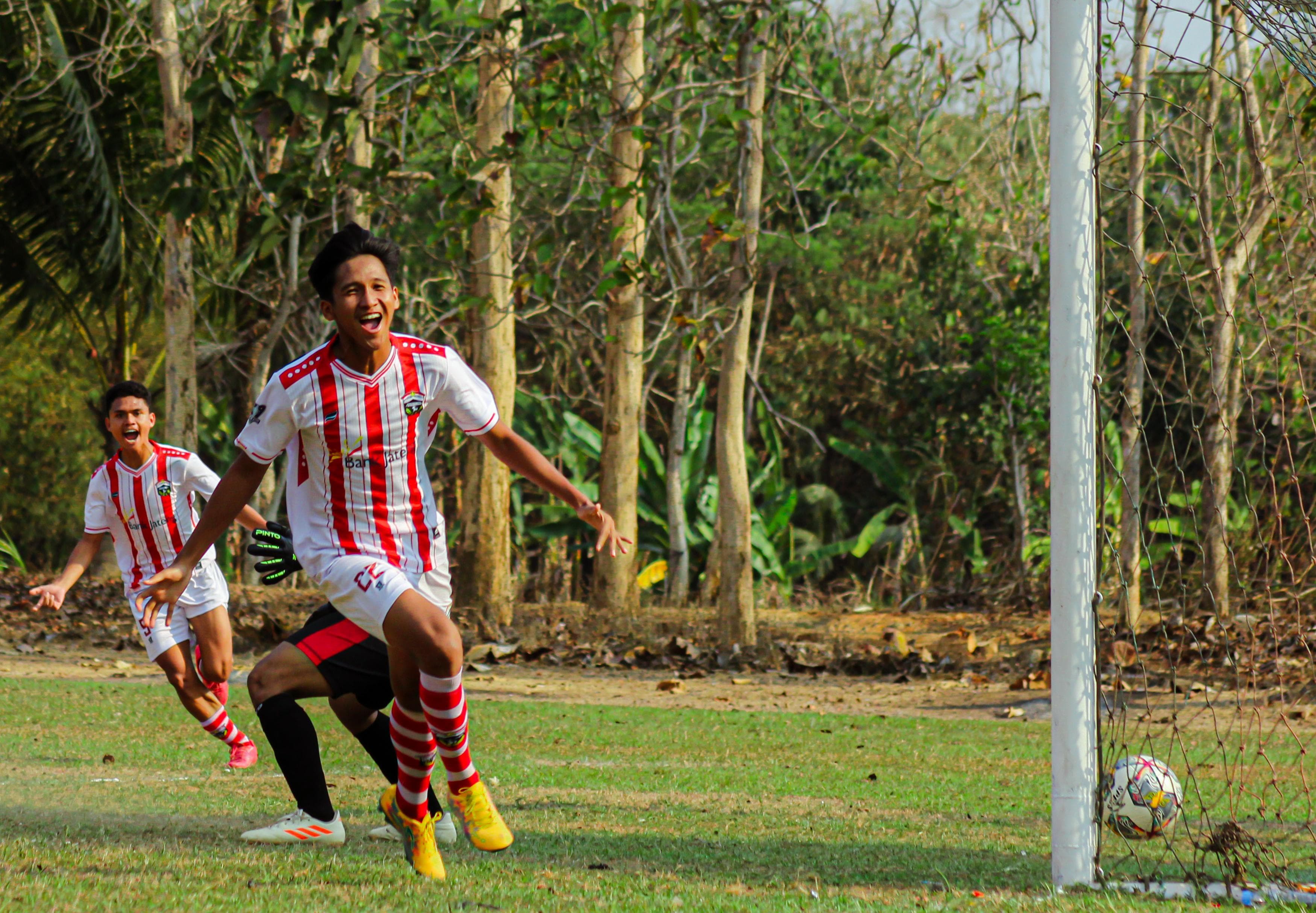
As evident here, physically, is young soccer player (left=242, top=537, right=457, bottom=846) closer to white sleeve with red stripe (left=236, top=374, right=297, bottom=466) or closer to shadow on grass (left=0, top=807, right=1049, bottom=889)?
shadow on grass (left=0, top=807, right=1049, bottom=889)

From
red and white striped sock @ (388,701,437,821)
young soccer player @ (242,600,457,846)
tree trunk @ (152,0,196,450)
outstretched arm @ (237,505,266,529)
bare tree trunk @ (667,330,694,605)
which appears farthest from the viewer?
bare tree trunk @ (667,330,694,605)

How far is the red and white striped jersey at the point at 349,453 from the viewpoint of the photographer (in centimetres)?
452

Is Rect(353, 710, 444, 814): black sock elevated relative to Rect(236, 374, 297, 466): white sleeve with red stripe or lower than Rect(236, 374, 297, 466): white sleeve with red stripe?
lower

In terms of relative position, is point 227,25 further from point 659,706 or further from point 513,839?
point 513,839

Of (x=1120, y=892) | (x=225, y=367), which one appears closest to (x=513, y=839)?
(x=1120, y=892)

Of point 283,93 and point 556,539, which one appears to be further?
point 556,539

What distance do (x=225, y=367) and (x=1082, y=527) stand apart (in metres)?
18.7

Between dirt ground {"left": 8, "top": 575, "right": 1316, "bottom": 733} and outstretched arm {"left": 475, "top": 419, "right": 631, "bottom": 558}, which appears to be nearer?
outstretched arm {"left": 475, "top": 419, "right": 631, "bottom": 558}

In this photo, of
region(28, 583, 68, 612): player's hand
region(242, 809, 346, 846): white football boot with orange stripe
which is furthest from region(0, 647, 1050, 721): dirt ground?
region(242, 809, 346, 846): white football boot with orange stripe

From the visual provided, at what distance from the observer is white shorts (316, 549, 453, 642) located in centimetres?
438

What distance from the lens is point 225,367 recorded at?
21422 mm

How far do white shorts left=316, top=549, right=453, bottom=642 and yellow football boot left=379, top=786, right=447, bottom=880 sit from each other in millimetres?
569

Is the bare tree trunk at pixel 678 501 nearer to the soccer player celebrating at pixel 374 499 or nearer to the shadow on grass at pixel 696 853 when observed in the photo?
the shadow on grass at pixel 696 853

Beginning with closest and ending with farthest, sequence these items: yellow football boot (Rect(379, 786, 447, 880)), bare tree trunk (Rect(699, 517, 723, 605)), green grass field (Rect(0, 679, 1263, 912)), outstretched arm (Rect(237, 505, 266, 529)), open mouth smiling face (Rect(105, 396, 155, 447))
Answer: green grass field (Rect(0, 679, 1263, 912)) → yellow football boot (Rect(379, 786, 447, 880)) → outstretched arm (Rect(237, 505, 266, 529)) → open mouth smiling face (Rect(105, 396, 155, 447)) → bare tree trunk (Rect(699, 517, 723, 605))
